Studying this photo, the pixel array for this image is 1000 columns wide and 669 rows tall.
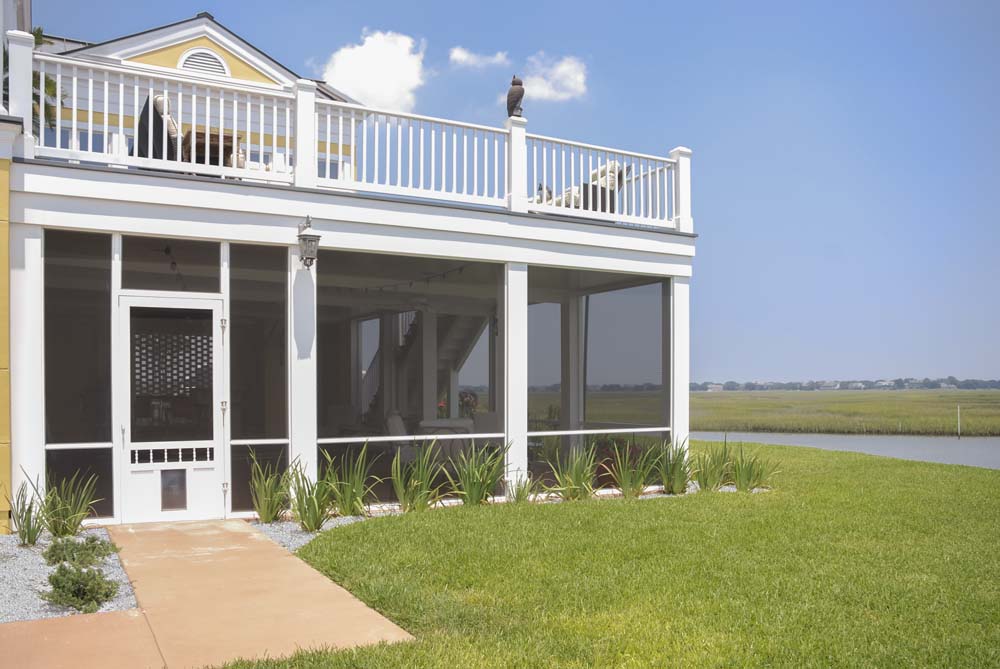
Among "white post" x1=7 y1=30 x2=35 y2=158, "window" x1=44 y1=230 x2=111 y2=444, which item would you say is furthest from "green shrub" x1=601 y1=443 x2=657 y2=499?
"white post" x1=7 y1=30 x2=35 y2=158

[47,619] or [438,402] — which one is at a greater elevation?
[438,402]

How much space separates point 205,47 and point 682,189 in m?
8.11

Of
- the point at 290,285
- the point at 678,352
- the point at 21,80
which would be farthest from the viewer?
the point at 678,352

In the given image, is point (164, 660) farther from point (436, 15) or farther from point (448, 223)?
point (436, 15)

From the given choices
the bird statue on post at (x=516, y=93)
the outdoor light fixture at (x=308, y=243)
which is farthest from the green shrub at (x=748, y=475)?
the outdoor light fixture at (x=308, y=243)

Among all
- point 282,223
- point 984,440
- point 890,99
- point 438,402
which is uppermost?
point 890,99

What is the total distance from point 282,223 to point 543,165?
3.11 meters

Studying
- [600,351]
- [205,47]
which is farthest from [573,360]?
[205,47]

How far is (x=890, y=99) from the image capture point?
33469mm

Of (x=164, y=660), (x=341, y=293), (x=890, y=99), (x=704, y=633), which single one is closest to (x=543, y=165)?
(x=341, y=293)

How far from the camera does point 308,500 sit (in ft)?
23.9

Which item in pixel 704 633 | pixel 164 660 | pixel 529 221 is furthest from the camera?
pixel 529 221

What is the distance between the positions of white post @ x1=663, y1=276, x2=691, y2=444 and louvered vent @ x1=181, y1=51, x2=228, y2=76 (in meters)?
8.11

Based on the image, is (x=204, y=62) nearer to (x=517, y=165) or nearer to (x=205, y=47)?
(x=205, y=47)
